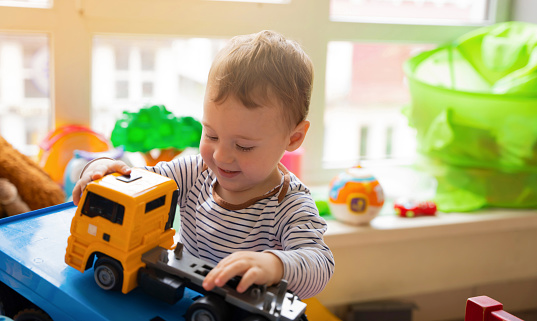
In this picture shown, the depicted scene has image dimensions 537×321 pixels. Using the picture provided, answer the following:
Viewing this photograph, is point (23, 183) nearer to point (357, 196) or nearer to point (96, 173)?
point (96, 173)

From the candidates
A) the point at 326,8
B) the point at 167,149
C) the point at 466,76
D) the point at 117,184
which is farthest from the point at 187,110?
the point at 117,184

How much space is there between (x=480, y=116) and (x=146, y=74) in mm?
851

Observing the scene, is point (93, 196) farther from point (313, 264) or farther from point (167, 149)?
point (167, 149)

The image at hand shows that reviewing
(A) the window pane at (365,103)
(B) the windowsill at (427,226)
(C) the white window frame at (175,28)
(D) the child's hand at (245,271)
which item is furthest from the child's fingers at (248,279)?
(A) the window pane at (365,103)

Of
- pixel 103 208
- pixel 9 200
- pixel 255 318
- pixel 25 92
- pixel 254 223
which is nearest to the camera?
pixel 255 318

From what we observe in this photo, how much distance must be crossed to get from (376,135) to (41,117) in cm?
100

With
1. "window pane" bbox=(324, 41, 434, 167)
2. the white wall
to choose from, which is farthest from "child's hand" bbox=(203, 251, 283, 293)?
the white wall

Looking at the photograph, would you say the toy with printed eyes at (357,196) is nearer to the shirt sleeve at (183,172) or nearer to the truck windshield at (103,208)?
the shirt sleeve at (183,172)

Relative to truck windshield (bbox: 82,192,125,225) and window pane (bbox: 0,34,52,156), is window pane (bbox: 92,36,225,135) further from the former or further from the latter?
truck windshield (bbox: 82,192,125,225)

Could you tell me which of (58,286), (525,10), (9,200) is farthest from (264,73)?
(525,10)

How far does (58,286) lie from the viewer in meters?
0.58

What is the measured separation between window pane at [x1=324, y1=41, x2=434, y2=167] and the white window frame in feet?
0.27

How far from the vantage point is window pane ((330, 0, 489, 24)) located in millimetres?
1582

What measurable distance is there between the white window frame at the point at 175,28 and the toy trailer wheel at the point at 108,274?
0.79 m
